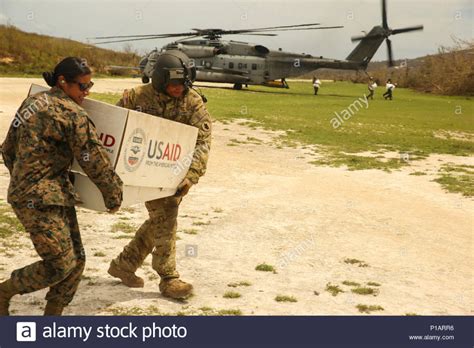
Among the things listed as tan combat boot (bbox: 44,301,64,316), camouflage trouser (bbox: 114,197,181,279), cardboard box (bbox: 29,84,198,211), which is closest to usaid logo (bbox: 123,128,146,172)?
cardboard box (bbox: 29,84,198,211)

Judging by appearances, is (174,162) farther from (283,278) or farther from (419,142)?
(419,142)

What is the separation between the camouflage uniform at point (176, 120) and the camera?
5.34m

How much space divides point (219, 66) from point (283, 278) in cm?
3477

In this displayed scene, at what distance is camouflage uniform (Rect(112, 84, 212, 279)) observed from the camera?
5336mm

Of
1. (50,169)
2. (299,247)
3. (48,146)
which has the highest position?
(48,146)

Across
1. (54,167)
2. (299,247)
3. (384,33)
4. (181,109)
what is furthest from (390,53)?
(54,167)

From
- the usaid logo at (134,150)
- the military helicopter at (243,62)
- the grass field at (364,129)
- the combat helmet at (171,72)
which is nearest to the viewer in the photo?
the usaid logo at (134,150)

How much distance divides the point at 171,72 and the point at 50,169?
1.49 meters

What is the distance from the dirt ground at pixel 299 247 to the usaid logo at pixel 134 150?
1256 millimetres

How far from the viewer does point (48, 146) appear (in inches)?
159

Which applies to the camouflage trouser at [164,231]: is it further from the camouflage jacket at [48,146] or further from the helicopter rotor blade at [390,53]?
the helicopter rotor blade at [390,53]

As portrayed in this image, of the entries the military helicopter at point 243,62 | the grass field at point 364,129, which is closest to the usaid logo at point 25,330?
the grass field at point 364,129

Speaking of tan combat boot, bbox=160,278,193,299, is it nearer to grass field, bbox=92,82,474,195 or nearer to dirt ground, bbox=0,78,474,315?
dirt ground, bbox=0,78,474,315

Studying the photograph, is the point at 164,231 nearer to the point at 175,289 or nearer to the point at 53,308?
the point at 175,289
